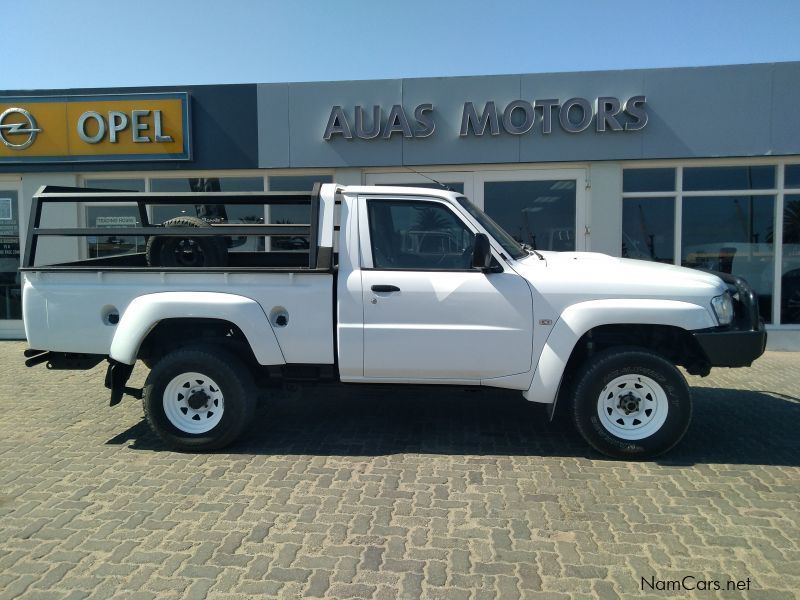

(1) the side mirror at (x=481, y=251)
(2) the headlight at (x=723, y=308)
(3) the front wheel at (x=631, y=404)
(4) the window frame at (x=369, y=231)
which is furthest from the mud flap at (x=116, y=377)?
(2) the headlight at (x=723, y=308)

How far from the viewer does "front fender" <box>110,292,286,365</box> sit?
499 centimetres

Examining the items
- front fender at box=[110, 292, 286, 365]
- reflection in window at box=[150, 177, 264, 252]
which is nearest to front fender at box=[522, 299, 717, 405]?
front fender at box=[110, 292, 286, 365]

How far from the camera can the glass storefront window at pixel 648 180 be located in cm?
986

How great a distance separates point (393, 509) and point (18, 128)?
389 inches

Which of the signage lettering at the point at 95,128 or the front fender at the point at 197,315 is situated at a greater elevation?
the signage lettering at the point at 95,128

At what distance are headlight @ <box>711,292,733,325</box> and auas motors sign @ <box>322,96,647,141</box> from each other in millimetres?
5260

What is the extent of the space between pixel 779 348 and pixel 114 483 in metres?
9.48

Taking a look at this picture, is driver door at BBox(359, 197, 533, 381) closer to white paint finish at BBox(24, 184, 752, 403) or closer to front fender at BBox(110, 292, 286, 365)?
white paint finish at BBox(24, 184, 752, 403)

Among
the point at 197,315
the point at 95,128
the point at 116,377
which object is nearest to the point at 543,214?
the point at 197,315

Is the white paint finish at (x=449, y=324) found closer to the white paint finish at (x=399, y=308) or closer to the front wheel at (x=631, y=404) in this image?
the white paint finish at (x=399, y=308)

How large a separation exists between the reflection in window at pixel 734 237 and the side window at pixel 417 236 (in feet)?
20.5

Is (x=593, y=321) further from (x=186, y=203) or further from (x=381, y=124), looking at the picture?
(x=381, y=124)

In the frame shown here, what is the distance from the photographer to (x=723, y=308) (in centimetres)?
483

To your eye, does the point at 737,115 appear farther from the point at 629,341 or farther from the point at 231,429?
the point at 231,429
